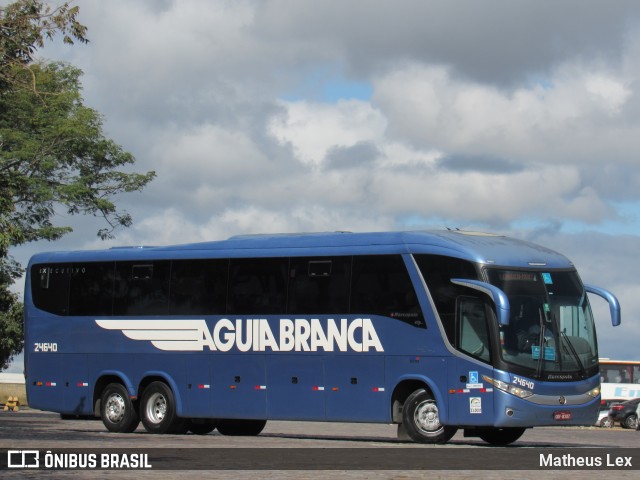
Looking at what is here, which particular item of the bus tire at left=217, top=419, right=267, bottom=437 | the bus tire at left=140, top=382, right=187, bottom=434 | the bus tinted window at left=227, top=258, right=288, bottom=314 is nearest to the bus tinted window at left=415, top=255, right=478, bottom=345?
the bus tinted window at left=227, top=258, right=288, bottom=314

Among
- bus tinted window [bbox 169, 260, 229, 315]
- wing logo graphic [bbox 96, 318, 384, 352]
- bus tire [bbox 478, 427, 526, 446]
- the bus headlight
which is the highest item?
bus tinted window [bbox 169, 260, 229, 315]

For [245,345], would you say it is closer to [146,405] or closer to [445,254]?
[146,405]

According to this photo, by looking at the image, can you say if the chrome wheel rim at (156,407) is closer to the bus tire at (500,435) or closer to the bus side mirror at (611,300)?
the bus tire at (500,435)

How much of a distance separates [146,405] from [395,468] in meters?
11.8

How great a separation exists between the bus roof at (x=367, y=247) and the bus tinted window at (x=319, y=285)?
197 millimetres

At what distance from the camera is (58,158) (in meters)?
50.0

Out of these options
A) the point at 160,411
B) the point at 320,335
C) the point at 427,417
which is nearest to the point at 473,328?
the point at 427,417

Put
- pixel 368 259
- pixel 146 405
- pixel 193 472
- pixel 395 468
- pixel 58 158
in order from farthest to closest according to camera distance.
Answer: pixel 58 158
pixel 146 405
pixel 368 259
pixel 395 468
pixel 193 472

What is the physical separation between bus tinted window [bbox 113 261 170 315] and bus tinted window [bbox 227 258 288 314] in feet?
5.43

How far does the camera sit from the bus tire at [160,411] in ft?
88.0

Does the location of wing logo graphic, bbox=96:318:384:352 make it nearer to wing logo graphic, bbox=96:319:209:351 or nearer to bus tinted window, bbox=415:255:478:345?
wing logo graphic, bbox=96:319:209:351

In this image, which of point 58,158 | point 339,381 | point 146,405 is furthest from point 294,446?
point 58,158

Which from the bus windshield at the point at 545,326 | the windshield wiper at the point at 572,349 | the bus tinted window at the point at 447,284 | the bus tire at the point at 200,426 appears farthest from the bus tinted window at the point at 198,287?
the windshield wiper at the point at 572,349

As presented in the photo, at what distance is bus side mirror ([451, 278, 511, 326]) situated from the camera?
21.9 metres
